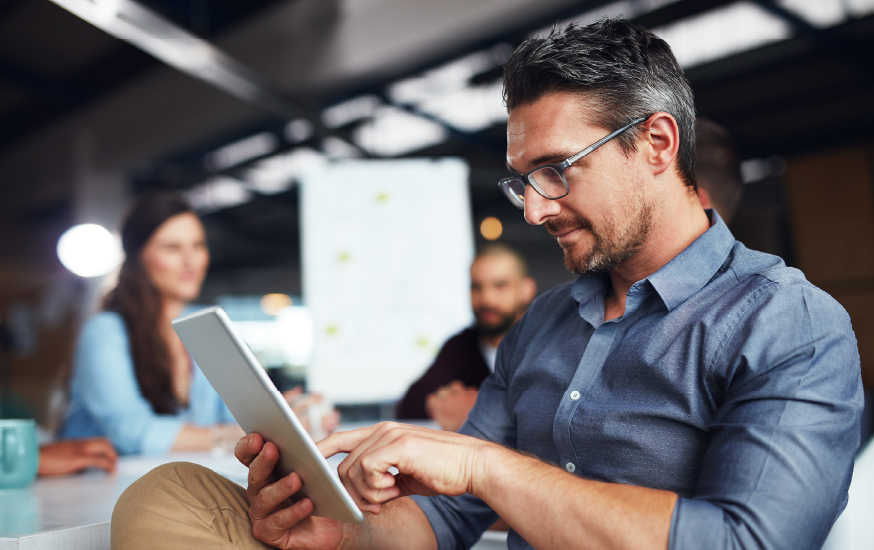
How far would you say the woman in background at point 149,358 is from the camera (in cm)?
218

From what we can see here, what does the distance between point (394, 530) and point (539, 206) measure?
0.62 metres

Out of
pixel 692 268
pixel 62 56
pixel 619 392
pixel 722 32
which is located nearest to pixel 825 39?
pixel 722 32

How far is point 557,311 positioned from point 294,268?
21.3 ft

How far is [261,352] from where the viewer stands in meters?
7.22

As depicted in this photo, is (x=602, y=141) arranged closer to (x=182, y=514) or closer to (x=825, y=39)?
(x=182, y=514)

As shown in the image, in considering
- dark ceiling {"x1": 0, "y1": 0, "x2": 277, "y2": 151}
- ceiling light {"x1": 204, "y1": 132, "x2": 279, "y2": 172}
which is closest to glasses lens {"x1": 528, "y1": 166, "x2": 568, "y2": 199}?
dark ceiling {"x1": 0, "y1": 0, "x2": 277, "y2": 151}

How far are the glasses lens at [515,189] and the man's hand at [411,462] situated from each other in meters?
0.55

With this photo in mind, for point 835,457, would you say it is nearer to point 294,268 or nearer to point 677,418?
point 677,418

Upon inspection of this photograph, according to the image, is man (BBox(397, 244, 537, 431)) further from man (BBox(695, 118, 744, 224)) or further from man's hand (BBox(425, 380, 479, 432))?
man (BBox(695, 118, 744, 224))

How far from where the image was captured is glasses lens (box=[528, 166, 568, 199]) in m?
1.18

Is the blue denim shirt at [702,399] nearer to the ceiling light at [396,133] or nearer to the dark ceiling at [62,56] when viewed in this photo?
the dark ceiling at [62,56]

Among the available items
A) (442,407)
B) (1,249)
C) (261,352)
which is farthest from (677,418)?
(1,249)

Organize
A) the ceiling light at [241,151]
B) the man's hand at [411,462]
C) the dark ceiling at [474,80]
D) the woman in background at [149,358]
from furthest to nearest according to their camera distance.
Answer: the ceiling light at [241,151] < the dark ceiling at [474,80] < the woman in background at [149,358] < the man's hand at [411,462]

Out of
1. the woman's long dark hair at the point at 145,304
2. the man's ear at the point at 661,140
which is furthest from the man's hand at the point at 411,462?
the woman's long dark hair at the point at 145,304
